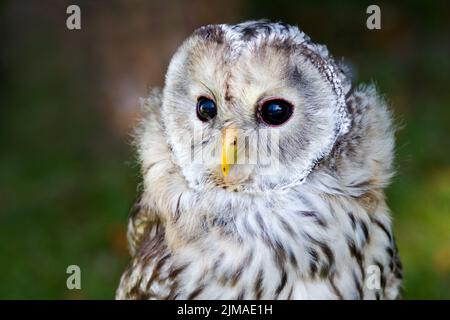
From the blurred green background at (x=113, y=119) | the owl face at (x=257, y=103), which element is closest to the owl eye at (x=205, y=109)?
the owl face at (x=257, y=103)

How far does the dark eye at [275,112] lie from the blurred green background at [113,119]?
2.28 feet

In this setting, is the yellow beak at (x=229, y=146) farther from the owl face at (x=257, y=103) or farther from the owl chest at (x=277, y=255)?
the owl chest at (x=277, y=255)

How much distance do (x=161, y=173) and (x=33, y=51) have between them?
5.70 meters

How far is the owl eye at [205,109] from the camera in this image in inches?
92.7

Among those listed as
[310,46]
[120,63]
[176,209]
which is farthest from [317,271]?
[120,63]

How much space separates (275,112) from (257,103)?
57 mm

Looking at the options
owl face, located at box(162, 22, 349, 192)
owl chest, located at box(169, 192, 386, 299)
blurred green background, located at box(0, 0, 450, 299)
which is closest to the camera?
owl face, located at box(162, 22, 349, 192)

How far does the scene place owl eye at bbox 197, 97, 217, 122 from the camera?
7.73 ft

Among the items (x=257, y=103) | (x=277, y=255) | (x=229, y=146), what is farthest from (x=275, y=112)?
(x=277, y=255)

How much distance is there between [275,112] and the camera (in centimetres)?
231

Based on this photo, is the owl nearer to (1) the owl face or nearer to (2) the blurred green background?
(1) the owl face

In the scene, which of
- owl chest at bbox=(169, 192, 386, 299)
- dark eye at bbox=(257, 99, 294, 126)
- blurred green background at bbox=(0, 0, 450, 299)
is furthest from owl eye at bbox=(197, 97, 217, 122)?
blurred green background at bbox=(0, 0, 450, 299)

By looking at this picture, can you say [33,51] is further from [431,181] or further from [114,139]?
[431,181]

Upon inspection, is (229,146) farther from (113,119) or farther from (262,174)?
(113,119)
